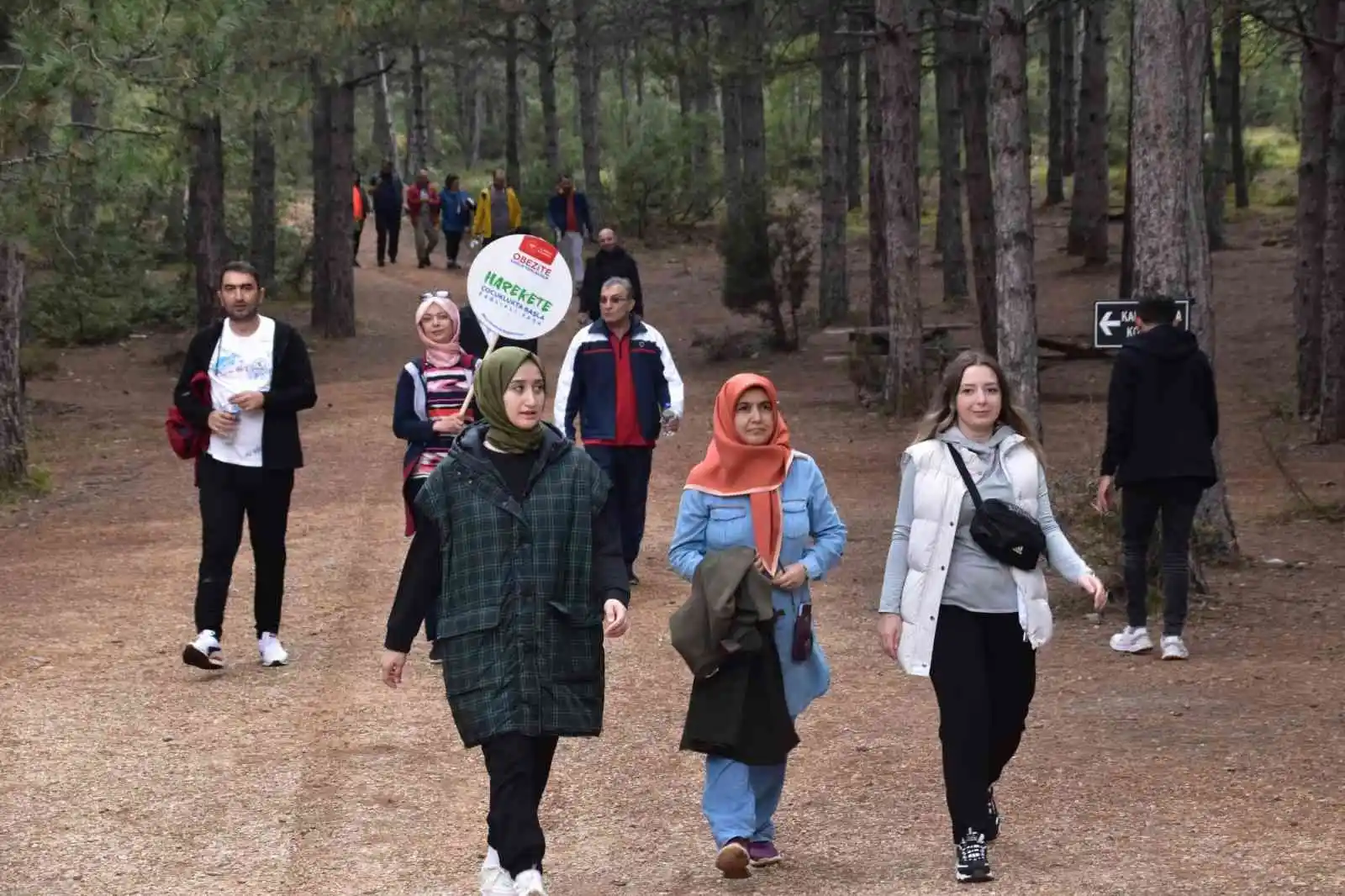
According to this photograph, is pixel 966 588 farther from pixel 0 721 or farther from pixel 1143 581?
pixel 0 721

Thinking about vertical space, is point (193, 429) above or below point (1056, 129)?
below

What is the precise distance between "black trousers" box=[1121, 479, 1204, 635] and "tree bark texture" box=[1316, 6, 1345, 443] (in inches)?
287

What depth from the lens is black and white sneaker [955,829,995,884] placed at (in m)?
5.80

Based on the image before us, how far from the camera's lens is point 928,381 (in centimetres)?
2019

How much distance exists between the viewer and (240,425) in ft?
28.8

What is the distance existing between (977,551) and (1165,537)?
3.87 m

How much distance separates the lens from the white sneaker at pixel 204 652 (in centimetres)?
896

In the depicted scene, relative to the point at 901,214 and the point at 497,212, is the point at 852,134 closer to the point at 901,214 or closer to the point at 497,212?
the point at 497,212

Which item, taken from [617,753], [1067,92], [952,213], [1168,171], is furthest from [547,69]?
[617,753]

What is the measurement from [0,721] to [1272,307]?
21539mm

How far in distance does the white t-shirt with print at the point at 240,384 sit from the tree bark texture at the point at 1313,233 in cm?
1204

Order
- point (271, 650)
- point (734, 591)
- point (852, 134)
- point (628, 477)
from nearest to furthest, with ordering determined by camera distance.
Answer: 1. point (734, 591)
2. point (271, 650)
3. point (628, 477)
4. point (852, 134)

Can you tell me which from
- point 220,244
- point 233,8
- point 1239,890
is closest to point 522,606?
point 1239,890

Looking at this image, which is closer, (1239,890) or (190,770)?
(1239,890)
